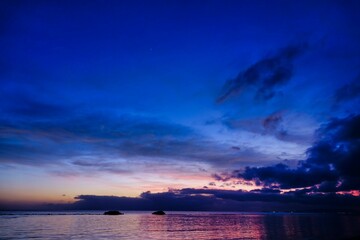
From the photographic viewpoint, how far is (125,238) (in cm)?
7594

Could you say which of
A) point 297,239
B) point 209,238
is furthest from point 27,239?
point 297,239

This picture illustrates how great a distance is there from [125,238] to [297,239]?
41850mm

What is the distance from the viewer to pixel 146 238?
7800 cm

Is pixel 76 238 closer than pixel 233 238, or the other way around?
pixel 76 238

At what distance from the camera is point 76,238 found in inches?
2906

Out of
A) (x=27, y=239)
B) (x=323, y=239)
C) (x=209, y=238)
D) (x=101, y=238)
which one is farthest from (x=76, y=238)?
(x=323, y=239)

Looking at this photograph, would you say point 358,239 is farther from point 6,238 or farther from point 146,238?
point 6,238

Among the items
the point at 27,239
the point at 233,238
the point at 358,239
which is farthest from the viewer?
the point at 233,238

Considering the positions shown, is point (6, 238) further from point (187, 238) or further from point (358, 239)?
point (358, 239)

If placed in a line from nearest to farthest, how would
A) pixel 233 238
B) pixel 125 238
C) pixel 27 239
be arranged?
pixel 27 239 → pixel 125 238 → pixel 233 238

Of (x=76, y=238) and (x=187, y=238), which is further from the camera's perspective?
(x=187, y=238)

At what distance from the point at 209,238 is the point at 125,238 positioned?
22.0m

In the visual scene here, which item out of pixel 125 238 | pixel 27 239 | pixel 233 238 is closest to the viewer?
pixel 27 239

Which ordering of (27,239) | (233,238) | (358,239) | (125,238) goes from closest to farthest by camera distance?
(358,239) → (27,239) → (125,238) → (233,238)
